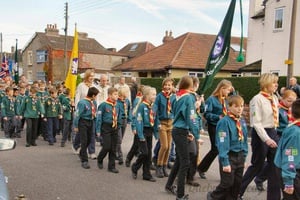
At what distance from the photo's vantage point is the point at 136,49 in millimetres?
57281

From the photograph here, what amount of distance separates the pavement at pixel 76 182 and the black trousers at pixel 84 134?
28 cm

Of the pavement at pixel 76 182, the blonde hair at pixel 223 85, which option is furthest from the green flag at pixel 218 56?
the pavement at pixel 76 182

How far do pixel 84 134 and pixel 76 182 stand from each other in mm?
1561

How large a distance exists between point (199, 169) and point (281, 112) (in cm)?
215

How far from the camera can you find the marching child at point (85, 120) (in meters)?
8.39

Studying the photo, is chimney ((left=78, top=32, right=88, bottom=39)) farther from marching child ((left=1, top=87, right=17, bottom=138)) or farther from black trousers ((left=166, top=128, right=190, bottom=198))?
black trousers ((left=166, top=128, right=190, bottom=198))

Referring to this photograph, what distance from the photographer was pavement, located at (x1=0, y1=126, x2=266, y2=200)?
20.6ft

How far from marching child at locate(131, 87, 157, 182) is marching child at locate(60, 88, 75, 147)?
457 cm

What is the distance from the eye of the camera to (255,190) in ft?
22.3

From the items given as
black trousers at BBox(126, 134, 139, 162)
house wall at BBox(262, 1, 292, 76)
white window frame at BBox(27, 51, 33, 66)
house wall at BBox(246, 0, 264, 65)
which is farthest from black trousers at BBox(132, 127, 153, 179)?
white window frame at BBox(27, 51, 33, 66)

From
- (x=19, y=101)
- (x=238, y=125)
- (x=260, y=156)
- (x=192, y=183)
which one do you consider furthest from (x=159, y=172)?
(x=19, y=101)

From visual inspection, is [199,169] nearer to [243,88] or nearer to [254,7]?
[243,88]

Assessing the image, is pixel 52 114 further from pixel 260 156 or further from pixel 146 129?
pixel 260 156

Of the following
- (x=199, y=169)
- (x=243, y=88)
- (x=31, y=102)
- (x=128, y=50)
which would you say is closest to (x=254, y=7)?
(x=243, y=88)
